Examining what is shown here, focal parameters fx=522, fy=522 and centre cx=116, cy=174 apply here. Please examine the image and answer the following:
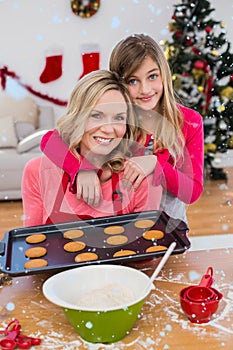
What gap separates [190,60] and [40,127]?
131 centimetres

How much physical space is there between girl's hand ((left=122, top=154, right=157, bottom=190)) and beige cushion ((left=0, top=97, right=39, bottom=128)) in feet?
9.04

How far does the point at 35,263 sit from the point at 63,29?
142 inches

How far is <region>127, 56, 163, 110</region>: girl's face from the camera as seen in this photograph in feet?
4.88

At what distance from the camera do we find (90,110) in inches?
54.6

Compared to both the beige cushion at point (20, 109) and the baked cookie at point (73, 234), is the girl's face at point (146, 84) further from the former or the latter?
the beige cushion at point (20, 109)

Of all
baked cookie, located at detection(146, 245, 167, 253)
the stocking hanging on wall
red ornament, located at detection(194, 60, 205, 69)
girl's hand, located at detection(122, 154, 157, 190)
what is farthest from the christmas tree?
baked cookie, located at detection(146, 245, 167, 253)

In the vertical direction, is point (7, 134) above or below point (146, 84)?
below

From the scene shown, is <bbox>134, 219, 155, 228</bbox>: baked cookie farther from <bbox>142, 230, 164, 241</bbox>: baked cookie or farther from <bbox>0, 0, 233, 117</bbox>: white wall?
<bbox>0, 0, 233, 117</bbox>: white wall

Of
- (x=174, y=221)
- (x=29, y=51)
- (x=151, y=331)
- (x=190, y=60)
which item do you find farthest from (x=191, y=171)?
(x=29, y=51)

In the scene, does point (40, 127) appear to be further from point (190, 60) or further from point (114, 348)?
point (114, 348)

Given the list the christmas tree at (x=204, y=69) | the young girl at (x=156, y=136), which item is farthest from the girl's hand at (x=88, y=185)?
the christmas tree at (x=204, y=69)

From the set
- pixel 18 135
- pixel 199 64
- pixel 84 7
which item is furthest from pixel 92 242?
pixel 84 7

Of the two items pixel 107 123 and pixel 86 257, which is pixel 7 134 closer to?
pixel 107 123

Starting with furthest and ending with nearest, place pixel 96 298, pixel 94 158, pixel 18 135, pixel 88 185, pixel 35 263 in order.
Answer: pixel 18 135 < pixel 94 158 < pixel 88 185 < pixel 35 263 < pixel 96 298
